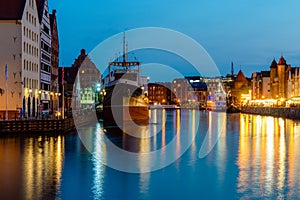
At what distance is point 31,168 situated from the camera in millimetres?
28812

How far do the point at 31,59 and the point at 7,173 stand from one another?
50125mm

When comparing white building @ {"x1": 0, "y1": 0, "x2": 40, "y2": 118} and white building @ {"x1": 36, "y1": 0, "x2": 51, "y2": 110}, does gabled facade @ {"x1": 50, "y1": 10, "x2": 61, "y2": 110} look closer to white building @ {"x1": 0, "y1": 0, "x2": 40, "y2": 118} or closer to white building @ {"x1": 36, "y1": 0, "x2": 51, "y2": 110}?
white building @ {"x1": 36, "y1": 0, "x2": 51, "y2": 110}

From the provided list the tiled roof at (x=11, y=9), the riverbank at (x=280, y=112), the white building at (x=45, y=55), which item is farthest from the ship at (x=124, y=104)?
the riverbank at (x=280, y=112)

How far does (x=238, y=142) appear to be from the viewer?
46.6 m

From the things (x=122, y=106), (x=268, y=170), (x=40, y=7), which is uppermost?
(x=40, y=7)

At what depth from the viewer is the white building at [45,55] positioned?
8375 centimetres

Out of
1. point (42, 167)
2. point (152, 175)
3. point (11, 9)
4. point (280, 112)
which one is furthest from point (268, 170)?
point (280, 112)

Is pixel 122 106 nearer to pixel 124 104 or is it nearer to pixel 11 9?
pixel 124 104

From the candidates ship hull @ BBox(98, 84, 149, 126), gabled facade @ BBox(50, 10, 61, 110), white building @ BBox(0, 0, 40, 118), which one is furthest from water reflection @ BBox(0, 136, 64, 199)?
gabled facade @ BBox(50, 10, 61, 110)

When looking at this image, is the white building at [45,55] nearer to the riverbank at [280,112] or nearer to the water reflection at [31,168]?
the water reflection at [31,168]

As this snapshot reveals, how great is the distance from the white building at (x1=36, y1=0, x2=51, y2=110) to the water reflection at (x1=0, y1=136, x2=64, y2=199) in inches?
1565

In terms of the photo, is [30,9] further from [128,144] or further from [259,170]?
[259,170]

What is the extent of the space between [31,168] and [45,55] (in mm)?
61309

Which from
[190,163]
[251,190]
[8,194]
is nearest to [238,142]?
[190,163]
